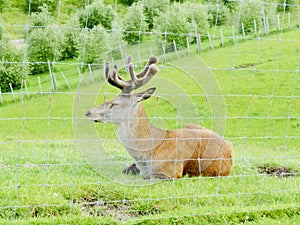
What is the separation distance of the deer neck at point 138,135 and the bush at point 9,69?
74.6ft

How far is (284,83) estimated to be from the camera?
2241 centimetres

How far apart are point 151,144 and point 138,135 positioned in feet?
0.59

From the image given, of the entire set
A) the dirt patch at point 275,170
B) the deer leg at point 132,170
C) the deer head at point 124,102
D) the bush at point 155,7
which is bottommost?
the dirt patch at point 275,170

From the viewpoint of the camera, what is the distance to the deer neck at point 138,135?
266 inches

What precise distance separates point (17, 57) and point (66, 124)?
11434 millimetres

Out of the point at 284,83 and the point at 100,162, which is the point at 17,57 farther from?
the point at 100,162

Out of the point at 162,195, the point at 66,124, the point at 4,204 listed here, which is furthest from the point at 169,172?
the point at 66,124

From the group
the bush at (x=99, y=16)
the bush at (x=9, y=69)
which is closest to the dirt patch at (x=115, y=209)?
the bush at (x=9, y=69)

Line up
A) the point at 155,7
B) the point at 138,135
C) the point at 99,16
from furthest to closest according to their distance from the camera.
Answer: the point at 99,16
the point at 155,7
the point at 138,135

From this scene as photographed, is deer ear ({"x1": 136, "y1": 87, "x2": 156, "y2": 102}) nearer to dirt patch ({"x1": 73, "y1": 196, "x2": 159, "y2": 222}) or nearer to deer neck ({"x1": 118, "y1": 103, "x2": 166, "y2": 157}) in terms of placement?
deer neck ({"x1": 118, "y1": 103, "x2": 166, "y2": 157})

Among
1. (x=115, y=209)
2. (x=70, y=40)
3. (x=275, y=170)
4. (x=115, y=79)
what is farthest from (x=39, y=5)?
(x=115, y=209)

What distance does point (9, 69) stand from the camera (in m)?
29.9

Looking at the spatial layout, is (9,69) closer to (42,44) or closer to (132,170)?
(42,44)

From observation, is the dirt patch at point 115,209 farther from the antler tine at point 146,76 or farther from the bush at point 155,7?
the bush at point 155,7
